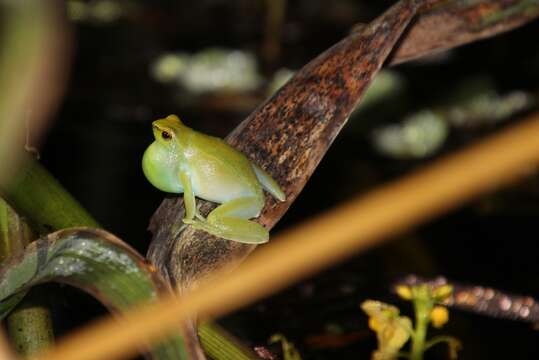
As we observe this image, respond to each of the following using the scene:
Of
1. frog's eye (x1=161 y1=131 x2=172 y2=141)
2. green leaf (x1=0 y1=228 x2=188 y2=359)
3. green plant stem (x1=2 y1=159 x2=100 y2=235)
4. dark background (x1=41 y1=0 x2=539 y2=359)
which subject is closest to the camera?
green leaf (x1=0 y1=228 x2=188 y2=359)

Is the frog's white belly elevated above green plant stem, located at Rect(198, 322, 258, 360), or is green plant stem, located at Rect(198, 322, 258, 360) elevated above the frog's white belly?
the frog's white belly

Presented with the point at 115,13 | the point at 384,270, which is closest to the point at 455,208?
the point at 384,270

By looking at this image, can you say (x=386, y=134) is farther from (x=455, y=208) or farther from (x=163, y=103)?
(x=163, y=103)

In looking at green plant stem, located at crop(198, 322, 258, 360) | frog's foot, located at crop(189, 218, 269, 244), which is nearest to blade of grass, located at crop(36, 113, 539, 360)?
green plant stem, located at crop(198, 322, 258, 360)

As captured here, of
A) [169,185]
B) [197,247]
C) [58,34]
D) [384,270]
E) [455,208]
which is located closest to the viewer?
[58,34]

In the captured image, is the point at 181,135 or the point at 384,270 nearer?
the point at 181,135

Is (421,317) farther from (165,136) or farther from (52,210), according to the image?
(52,210)

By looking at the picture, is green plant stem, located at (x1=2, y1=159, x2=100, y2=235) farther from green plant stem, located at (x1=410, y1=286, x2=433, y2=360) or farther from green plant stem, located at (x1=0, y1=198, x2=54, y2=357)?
green plant stem, located at (x1=410, y1=286, x2=433, y2=360)
